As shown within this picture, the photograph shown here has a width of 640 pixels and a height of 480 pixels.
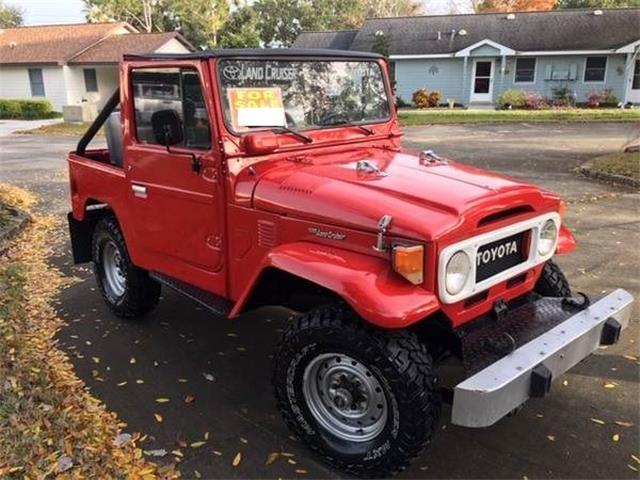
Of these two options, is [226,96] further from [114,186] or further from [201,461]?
[201,461]

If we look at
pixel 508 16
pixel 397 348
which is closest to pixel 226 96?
pixel 397 348

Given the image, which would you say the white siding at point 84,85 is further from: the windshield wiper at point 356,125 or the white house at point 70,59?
the windshield wiper at point 356,125

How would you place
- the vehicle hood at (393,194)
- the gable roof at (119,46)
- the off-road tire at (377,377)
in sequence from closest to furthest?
1. the off-road tire at (377,377)
2. the vehicle hood at (393,194)
3. the gable roof at (119,46)

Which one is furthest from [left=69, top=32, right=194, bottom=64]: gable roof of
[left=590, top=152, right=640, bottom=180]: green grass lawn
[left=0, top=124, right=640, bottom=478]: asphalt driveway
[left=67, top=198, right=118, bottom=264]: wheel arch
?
[left=67, top=198, right=118, bottom=264]: wheel arch

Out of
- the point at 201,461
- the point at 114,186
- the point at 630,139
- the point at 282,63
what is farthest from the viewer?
the point at 630,139

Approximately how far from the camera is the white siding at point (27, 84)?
31.8 metres

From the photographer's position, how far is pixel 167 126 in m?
3.64

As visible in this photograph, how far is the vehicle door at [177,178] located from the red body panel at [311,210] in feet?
0.04

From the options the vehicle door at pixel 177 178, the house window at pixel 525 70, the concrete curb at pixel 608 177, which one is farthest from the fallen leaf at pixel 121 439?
the house window at pixel 525 70

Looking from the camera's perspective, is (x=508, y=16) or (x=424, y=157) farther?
(x=508, y=16)

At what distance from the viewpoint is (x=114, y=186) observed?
4.52 m

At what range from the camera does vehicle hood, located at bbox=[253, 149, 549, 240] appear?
2812 millimetres

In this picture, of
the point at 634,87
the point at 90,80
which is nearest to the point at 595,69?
the point at 634,87

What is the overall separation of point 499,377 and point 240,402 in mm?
1723
